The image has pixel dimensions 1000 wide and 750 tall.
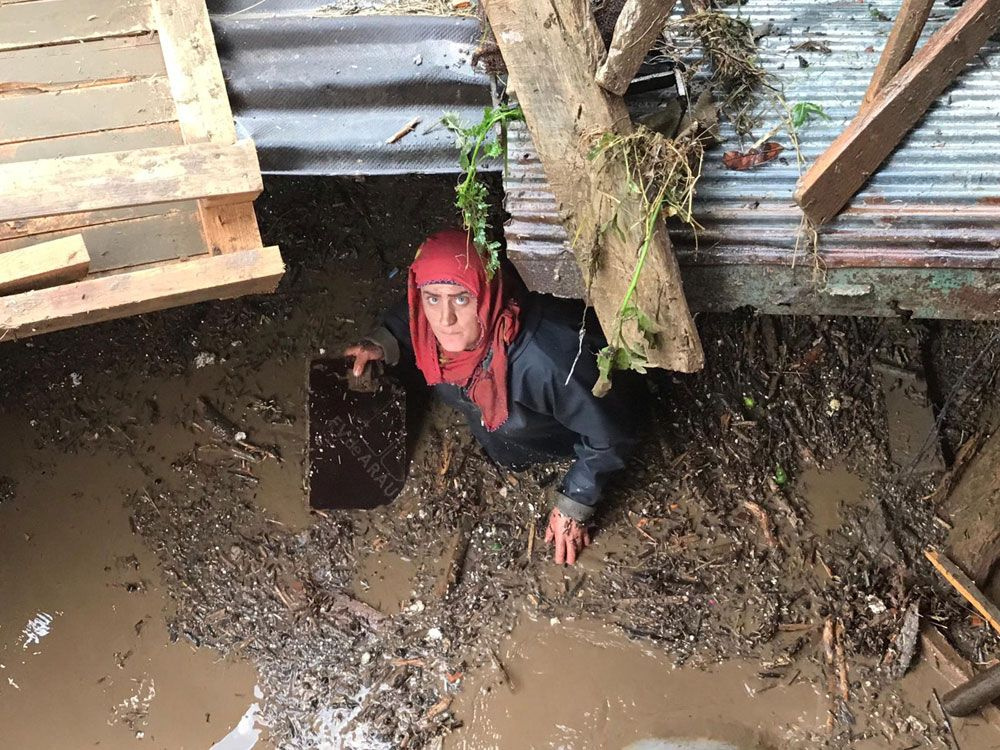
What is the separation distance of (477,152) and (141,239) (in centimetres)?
120

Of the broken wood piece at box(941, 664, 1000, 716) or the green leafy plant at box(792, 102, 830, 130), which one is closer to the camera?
the green leafy plant at box(792, 102, 830, 130)

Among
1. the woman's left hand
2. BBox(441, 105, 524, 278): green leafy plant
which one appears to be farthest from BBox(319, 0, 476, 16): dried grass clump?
the woman's left hand

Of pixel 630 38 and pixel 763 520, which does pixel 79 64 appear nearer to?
pixel 630 38

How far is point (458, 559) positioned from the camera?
4332 mm

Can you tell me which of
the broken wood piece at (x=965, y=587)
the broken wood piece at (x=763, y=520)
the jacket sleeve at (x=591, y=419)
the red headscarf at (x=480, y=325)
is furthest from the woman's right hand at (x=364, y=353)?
the broken wood piece at (x=965, y=587)

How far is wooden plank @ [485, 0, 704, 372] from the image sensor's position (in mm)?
2012

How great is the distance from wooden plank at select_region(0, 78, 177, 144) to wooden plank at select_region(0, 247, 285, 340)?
0.61m

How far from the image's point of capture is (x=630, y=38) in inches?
75.4

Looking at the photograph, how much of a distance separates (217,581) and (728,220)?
137 inches

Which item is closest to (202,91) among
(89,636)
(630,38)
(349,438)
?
(630,38)

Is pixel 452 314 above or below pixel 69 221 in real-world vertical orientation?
below

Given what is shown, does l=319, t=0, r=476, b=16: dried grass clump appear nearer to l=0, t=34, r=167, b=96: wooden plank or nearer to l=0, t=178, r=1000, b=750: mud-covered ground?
l=0, t=34, r=167, b=96: wooden plank

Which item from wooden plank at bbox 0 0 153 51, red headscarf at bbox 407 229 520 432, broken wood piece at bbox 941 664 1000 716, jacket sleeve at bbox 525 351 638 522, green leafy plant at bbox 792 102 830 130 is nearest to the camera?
green leafy plant at bbox 792 102 830 130

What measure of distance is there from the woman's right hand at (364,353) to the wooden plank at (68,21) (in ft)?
5.53
